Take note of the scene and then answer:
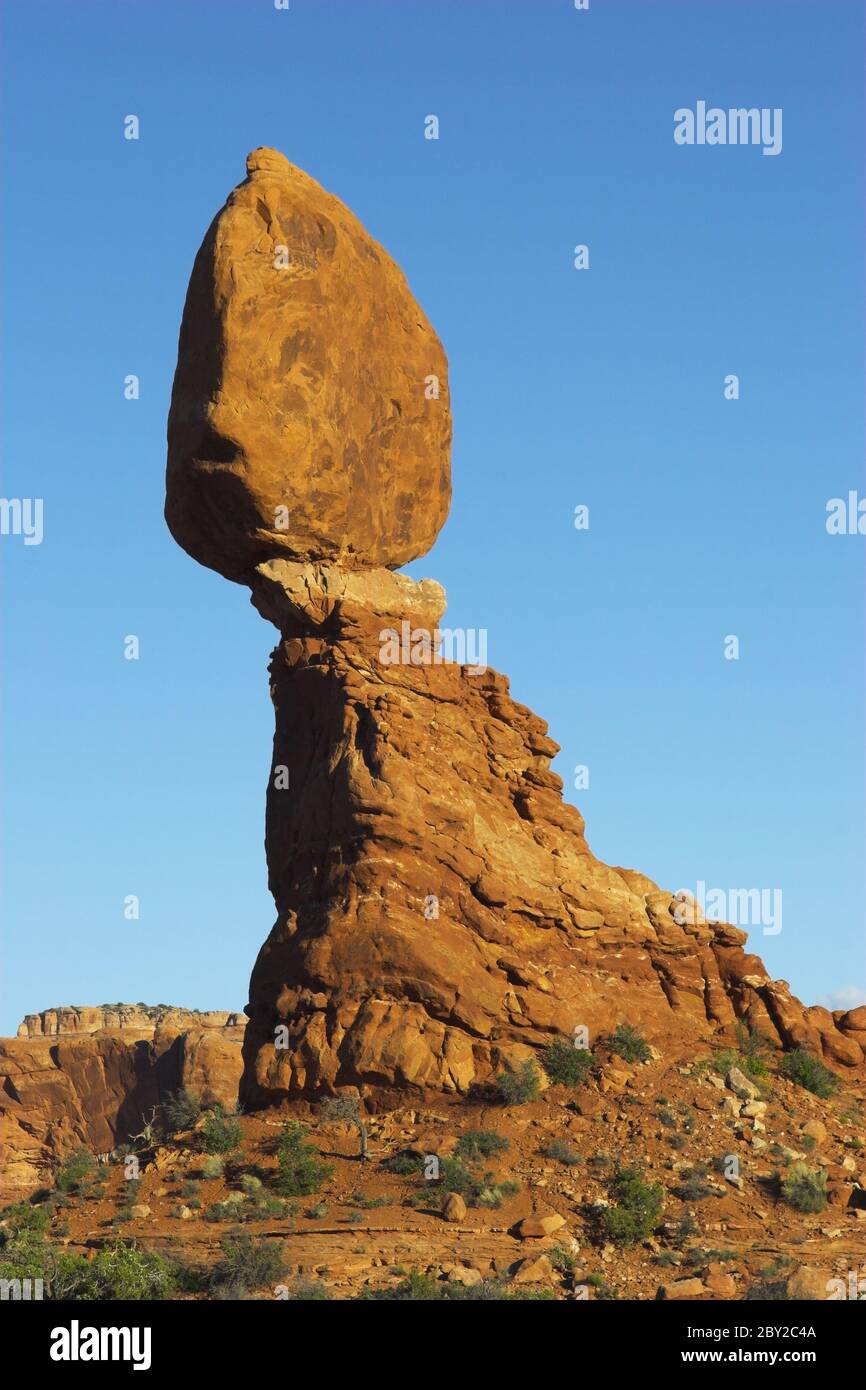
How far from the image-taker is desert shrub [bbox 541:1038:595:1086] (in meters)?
31.4

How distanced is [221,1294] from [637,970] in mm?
11458

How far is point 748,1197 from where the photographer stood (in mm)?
29266

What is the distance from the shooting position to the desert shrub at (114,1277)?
24609 mm

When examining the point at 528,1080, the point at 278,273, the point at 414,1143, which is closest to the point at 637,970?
the point at 528,1080

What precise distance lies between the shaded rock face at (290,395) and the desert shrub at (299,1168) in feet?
34.7

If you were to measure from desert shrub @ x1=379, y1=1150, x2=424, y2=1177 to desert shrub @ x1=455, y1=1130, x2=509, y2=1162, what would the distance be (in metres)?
0.63

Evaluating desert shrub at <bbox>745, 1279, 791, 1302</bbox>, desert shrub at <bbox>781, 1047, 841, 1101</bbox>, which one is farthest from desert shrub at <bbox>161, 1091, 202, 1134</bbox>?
desert shrub at <bbox>745, 1279, 791, 1302</bbox>

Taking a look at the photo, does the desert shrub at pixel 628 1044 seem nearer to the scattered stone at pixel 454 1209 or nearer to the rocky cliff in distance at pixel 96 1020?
the scattered stone at pixel 454 1209

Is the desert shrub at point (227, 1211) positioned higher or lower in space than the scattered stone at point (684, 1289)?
higher

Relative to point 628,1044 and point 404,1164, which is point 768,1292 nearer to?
point 404,1164

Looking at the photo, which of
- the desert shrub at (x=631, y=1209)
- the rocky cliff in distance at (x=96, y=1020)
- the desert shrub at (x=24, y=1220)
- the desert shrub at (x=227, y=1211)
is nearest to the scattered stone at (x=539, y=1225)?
the desert shrub at (x=631, y=1209)

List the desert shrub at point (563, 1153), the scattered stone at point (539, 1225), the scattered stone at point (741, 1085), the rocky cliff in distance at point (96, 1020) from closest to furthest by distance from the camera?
the scattered stone at point (539, 1225) < the desert shrub at point (563, 1153) < the scattered stone at point (741, 1085) < the rocky cliff in distance at point (96, 1020)
